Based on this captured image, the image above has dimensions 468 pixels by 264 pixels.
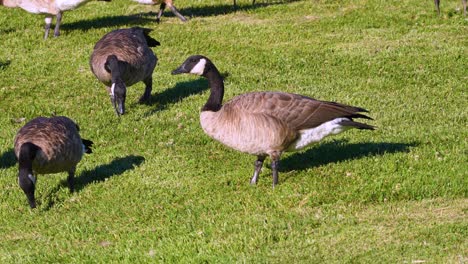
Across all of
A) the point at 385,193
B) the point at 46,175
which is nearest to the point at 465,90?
the point at 385,193

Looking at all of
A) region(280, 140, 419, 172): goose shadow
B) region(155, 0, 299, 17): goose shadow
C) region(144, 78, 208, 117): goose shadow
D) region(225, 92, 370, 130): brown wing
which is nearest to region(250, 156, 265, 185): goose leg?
region(280, 140, 419, 172): goose shadow

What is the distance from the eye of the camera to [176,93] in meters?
15.1

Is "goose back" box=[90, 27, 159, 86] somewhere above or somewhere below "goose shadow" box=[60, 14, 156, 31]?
above

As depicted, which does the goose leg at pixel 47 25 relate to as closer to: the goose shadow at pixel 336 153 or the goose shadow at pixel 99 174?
the goose shadow at pixel 99 174

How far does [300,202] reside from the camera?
9.55 meters

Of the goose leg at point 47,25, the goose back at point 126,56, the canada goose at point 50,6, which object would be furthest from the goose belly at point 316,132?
the goose leg at point 47,25

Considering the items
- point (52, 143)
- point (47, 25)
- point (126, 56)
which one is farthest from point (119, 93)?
point (47, 25)

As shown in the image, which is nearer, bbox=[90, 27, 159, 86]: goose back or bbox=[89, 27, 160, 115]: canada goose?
bbox=[89, 27, 160, 115]: canada goose

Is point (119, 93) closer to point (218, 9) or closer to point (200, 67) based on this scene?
point (200, 67)

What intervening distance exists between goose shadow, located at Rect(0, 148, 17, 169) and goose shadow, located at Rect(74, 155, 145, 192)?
1.26 meters

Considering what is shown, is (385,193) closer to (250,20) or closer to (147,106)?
(147,106)

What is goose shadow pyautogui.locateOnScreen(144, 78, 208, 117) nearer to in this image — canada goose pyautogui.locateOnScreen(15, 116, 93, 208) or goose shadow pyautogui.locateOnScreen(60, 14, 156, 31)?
canada goose pyautogui.locateOnScreen(15, 116, 93, 208)

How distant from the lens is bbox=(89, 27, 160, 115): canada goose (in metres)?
13.3

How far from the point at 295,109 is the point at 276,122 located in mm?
298
